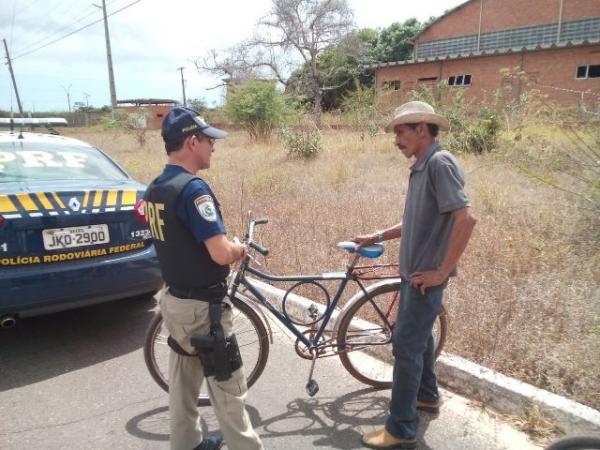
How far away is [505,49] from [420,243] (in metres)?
26.0

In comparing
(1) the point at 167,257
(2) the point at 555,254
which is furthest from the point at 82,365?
(2) the point at 555,254

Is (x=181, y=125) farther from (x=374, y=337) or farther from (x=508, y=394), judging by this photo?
(x=508, y=394)

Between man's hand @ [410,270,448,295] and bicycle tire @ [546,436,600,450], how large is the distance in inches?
31.0

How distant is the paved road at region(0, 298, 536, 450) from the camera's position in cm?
250

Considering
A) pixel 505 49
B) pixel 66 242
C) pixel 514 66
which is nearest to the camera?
pixel 66 242

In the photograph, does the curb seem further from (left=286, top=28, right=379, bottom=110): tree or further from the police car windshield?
(left=286, top=28, right=379, bottom=110): tree

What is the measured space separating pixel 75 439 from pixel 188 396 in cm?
85

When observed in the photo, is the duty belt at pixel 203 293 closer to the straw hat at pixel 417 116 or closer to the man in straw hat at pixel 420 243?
the man in straw hat at pixel 420 243

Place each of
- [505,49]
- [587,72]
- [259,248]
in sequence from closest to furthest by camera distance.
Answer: [259,248] → [587,72] → [505,49]

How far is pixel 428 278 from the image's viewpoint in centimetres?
217

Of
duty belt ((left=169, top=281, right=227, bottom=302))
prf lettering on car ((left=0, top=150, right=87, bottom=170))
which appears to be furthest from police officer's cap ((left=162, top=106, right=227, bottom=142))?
prf lettering on car ((left=0, top=150, right=87, bottom=170))

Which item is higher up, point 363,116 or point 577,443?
point 363,116

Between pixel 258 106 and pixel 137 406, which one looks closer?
pixel 137 406

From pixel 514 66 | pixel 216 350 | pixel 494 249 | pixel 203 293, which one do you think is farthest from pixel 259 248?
pixel 514 66
